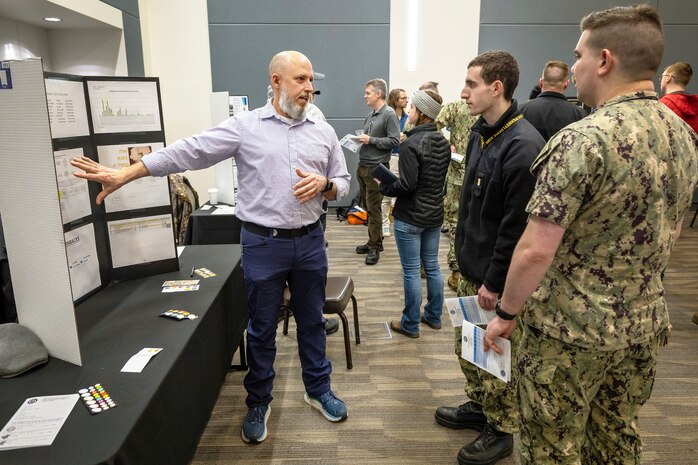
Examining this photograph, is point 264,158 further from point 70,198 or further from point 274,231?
point 70,198

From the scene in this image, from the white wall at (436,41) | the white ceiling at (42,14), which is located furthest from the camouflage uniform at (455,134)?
the white ceiling at (42,14)

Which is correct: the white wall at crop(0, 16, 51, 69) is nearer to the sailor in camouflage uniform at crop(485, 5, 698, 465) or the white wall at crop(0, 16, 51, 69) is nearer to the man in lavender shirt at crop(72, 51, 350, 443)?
the man in lavender shirt at crop(72, 51, 350, 443)

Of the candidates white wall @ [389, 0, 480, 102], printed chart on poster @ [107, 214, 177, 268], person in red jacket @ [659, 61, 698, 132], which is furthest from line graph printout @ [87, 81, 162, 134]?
white wall @ [389, 0, 480, 102]

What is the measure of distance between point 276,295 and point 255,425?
600 millimetres

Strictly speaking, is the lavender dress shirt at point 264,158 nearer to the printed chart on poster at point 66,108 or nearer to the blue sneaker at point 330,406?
the printed chart on poster at point 66,108

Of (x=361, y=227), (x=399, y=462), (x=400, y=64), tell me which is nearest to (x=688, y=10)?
(x=400, y=64)

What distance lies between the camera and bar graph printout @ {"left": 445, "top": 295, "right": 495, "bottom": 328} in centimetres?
170

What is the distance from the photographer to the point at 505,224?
5.24 feet

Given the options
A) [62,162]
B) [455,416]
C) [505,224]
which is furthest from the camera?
[455,416]

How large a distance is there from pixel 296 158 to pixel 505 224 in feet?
2.87

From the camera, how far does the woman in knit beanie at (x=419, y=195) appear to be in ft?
8.84

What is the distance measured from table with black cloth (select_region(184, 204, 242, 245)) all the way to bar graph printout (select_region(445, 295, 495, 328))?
194 cm

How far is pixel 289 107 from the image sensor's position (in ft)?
6.36

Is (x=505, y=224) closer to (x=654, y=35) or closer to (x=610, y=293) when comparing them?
(x=610, y=293)
